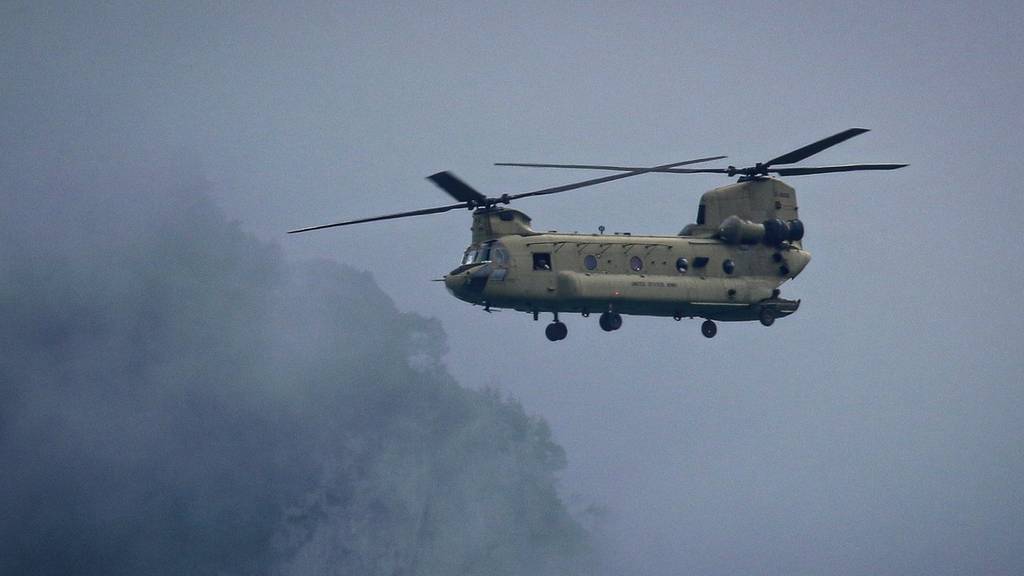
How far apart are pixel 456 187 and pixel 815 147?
1605cm

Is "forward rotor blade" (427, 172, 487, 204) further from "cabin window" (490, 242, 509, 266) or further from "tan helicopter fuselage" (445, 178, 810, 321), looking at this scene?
"cabin window" (490, 242, 509, 266)

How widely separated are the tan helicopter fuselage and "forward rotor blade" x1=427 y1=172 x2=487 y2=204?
0.76 meters

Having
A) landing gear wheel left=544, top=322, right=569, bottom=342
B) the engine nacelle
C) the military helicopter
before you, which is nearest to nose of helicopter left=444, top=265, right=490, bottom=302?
the military helicopter

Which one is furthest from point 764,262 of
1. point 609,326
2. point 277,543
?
point 277,543

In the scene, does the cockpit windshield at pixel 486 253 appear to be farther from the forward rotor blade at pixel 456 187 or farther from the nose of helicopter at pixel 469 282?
the forward rotor blade at pixel 456 187

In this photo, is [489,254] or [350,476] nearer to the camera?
[489,254]

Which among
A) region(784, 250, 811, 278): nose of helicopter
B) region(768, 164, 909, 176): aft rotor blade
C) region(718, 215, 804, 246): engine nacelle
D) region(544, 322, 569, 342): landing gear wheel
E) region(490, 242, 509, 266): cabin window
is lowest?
region(544, 322, 569, 342): landing gear wheel

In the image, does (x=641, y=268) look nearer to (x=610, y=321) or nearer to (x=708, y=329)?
(x=610, y=321)

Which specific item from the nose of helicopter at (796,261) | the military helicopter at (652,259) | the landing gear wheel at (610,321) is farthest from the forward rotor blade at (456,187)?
the nose of helicopter at (796,261)

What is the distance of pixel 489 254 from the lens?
5981cm

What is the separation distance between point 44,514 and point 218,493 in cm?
1785

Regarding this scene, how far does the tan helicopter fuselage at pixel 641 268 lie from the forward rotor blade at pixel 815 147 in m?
1.97

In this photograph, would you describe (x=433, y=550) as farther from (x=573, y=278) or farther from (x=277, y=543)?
(x=573, y=278)

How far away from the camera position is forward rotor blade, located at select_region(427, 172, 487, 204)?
59188 mm
